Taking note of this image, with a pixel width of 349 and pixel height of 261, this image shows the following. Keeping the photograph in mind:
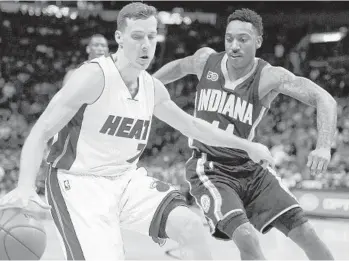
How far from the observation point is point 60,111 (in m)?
2.70

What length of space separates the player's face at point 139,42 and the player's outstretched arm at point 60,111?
0.60 feet

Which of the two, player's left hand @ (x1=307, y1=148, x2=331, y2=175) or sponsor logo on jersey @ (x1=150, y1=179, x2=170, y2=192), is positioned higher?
player's left hand @ (x1=307, y1=148, x2=331, y2=175)

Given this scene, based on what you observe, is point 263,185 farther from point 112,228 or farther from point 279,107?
point 279,107

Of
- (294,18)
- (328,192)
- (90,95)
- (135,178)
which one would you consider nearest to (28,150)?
(90,95)

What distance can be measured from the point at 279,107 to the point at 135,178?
1118cm

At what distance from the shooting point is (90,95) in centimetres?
278

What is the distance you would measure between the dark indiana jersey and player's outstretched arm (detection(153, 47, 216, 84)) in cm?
22

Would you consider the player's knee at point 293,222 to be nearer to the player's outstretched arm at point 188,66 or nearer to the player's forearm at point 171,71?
the player's outstretched arm at point 188,66

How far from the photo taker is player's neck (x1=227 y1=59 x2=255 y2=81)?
3824 mm

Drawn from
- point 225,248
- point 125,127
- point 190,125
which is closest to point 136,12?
point 125,127

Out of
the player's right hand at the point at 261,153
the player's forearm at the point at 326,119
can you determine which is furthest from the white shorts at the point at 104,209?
the player's forearm at the point at 326,119

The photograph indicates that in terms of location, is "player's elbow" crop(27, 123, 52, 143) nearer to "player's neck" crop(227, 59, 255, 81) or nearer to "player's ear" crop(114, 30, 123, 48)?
"player's ear" crop(114, 30, 123, 48)

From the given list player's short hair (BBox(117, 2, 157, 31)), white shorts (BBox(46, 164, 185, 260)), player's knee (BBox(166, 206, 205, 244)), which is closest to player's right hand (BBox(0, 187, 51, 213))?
white shorts (BBox(46, 164, 185, 260))

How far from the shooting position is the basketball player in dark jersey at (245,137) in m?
3.40
